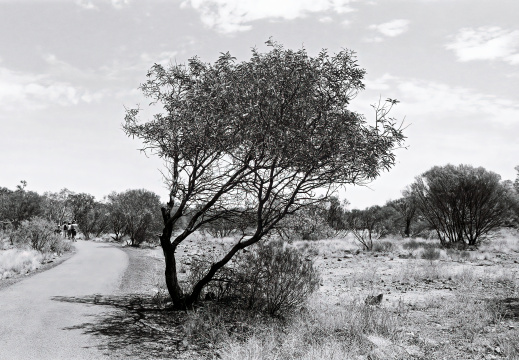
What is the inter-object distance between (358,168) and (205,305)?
17.7ft

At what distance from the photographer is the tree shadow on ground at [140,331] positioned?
747 cm

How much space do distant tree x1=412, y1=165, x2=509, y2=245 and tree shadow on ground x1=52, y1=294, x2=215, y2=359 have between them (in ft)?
89.4

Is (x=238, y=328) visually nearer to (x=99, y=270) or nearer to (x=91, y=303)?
(x=91, y=303)

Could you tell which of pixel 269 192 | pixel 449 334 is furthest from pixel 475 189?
pixel 269 192

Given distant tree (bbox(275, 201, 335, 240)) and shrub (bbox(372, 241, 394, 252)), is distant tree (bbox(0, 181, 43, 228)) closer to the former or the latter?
shrub (bbox(372, 241, 394, 252))

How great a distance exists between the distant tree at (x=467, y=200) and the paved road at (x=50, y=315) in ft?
87.5

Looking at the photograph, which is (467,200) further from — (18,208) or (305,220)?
(18,208)

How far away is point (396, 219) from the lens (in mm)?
50750

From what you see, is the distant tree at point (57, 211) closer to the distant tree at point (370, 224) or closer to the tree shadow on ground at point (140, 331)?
the distant tree at point (370, 224)

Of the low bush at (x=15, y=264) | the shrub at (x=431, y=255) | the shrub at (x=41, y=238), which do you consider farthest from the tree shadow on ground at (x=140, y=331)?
the shrub at (x=431, y=255)

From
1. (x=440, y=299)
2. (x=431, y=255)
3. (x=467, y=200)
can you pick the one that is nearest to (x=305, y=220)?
(x=440, y=299)

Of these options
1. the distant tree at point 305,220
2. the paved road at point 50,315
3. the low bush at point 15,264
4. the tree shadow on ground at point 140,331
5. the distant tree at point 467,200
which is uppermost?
the distant tree at point 467,200

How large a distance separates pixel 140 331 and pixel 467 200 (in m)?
29.7

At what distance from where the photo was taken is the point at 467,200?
31.3m
